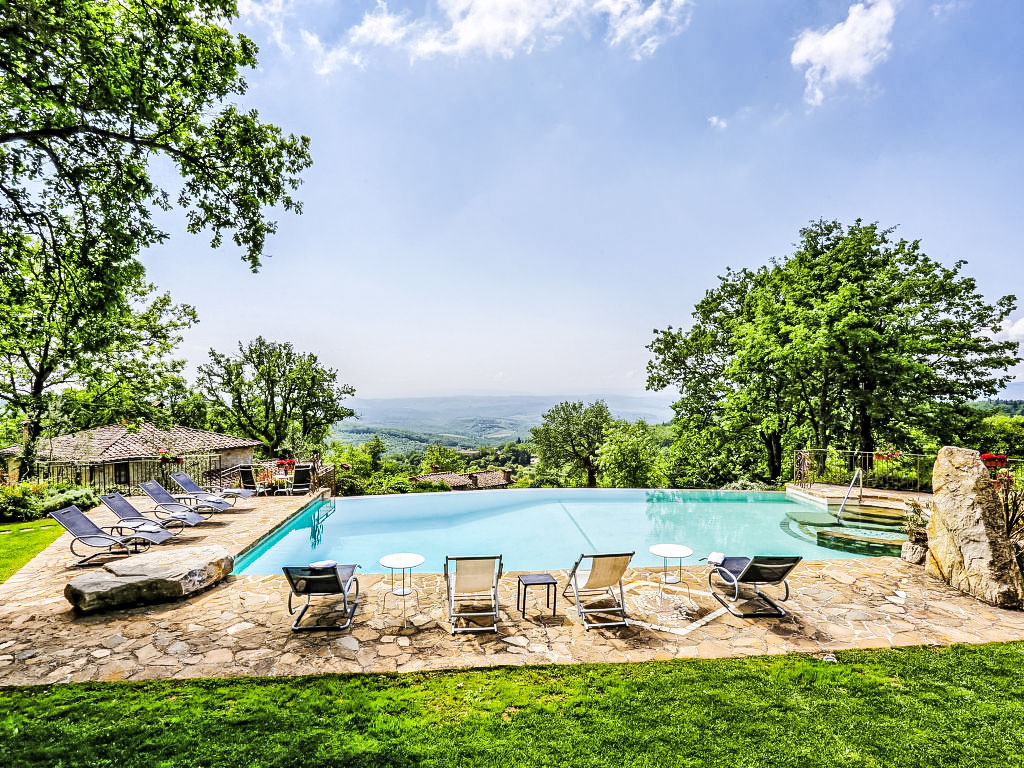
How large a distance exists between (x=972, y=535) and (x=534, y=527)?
343 inches

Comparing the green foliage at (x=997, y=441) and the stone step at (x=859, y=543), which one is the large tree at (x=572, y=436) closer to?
the green foliage at (x=997, y=441)

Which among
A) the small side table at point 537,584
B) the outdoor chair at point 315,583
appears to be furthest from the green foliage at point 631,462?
the outdoor chair at point 315,583

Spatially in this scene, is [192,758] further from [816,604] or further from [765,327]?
[765,327]

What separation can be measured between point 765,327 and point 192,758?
64.2 feet

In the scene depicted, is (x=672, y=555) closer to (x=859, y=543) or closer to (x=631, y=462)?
(x=859, y=543)

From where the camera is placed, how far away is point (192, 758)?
3.14 metres

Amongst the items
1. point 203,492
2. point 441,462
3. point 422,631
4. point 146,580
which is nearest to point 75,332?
point 146,580

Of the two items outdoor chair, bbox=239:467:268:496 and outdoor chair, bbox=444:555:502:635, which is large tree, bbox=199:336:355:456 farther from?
outdoor chair, bbox=444:555:502:635

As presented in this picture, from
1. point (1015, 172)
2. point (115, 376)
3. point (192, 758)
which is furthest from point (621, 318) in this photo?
point (192, 758)

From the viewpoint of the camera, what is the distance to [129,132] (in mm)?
6074

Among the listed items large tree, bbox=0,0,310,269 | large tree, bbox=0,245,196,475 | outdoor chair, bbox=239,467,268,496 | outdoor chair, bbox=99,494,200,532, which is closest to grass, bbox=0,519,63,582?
outdoor chair, bbox=99,494,200,532

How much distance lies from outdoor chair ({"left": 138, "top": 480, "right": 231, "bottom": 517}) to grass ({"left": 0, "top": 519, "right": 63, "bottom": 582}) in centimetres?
167

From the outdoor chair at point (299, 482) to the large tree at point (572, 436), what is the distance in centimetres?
2037

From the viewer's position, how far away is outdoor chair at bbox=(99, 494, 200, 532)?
30.3ft
